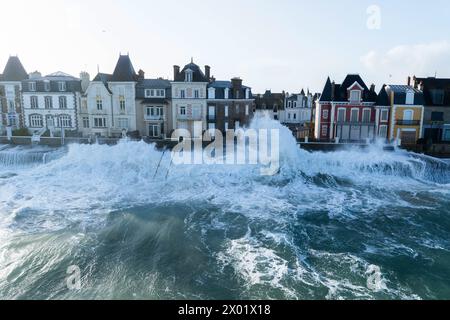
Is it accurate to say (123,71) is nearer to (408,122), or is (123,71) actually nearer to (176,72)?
(176,72)

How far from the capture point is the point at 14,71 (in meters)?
45.4

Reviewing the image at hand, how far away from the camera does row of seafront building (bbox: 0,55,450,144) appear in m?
39.7

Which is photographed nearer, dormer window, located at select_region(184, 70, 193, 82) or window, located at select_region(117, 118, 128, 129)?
dormer window, located at select_region(184, 70, 193, 82)

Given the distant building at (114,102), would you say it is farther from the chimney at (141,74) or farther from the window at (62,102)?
the window at (62,102)

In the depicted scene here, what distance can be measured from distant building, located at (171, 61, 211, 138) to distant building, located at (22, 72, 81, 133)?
507 inches

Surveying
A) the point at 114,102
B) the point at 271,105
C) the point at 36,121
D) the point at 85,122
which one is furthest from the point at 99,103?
the point at 271,105

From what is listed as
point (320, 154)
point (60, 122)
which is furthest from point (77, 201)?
point (60, 122)

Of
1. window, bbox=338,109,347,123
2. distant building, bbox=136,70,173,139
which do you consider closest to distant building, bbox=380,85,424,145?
window, bbox=338,109,347,123

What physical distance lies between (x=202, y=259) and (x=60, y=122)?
121 ft

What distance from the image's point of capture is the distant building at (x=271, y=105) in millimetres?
62656

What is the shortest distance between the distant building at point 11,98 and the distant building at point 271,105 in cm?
3686

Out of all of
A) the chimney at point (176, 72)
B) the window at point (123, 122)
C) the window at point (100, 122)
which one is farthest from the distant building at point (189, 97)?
the window at point (100, 122)

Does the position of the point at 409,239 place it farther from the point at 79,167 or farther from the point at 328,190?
the point at 79,167

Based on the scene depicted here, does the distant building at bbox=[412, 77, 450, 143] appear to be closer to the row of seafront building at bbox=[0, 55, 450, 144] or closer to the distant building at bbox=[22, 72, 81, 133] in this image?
the row of seafront building at bbox=[0, 55, 450, 144]
